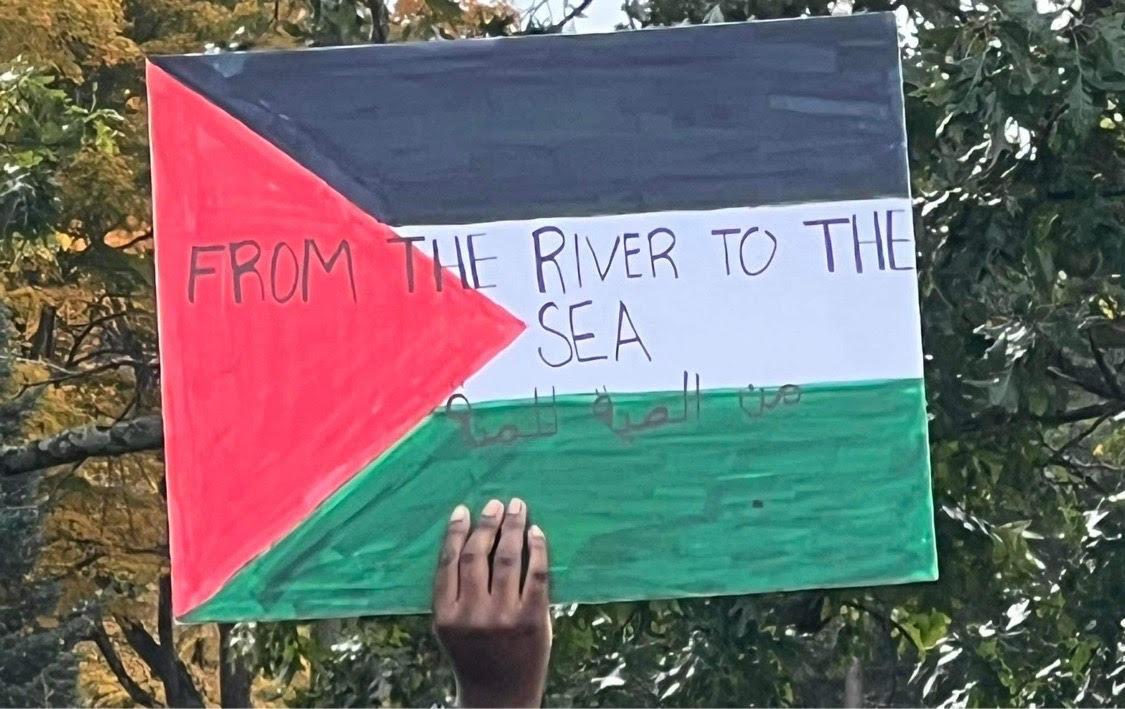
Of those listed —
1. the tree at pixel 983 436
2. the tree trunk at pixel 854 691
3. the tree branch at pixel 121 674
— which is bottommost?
the tree branch at pixel 121 674

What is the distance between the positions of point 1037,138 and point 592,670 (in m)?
2.22

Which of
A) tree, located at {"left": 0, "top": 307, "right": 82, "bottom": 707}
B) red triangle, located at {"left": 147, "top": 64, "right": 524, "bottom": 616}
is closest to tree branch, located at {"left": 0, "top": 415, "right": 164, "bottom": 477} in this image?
red triangle, located at {"left": 147, "top": 64, "right": 524, "bottom": 616}

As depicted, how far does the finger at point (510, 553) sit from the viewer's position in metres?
2.31

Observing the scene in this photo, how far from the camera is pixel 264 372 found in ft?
7.98

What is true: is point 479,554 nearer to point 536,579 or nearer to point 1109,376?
point 536,579

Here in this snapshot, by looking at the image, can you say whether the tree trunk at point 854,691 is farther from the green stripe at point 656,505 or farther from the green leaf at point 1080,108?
the green stripe at point 656,505

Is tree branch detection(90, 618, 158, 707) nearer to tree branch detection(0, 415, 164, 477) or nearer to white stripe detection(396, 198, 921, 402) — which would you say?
tree branch detection(0, 415, 164, 477)

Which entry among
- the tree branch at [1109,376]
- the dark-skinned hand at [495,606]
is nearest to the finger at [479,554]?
the dark-skinned hand at [495,606]

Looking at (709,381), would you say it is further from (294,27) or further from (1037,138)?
(294,27)

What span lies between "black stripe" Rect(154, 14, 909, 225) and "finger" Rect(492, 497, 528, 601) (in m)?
0.42

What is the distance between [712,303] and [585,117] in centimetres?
32

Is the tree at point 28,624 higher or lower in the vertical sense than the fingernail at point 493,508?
lower

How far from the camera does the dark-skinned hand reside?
7.45 ft

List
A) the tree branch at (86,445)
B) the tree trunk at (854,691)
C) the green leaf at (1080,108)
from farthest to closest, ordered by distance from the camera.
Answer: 1. the tree trunk at (854,691)
2. the tree branch at (86,445)
3. the green leaf at (1080,108)
